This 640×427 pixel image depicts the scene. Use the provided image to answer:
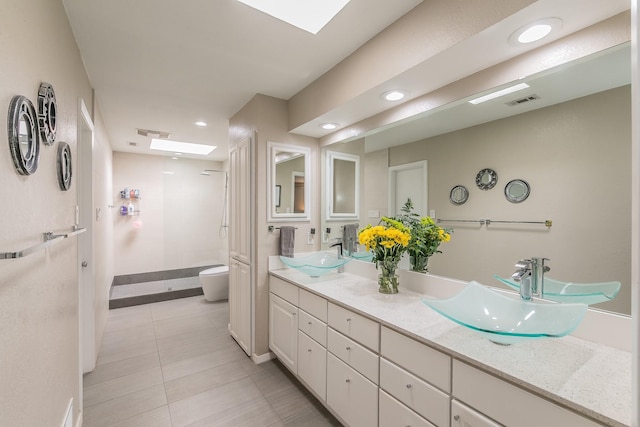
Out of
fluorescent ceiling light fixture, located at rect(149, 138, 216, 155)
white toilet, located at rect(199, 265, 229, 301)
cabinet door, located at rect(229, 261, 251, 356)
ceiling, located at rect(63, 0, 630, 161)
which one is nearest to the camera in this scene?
ceiling, located at rect(63, 0, 630, 161)

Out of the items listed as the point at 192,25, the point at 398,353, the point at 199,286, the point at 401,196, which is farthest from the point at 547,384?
the point at 199,286

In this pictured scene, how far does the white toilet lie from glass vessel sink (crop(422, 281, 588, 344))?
3715 millimetres

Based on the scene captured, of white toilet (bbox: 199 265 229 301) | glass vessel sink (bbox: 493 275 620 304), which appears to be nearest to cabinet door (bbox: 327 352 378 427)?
glass vessel sink (bbox: 493 275 620 304)

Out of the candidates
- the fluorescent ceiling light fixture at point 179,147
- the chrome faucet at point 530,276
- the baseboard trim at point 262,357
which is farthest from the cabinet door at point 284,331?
the fluorescent ceiling light fixture at point 179,147

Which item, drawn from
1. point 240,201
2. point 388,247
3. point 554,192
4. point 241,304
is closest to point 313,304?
point 388,247

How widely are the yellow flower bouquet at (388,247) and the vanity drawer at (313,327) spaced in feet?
1.60

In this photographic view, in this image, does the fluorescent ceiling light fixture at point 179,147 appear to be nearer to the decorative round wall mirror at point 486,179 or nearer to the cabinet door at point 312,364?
the cabinet door at point 312,364

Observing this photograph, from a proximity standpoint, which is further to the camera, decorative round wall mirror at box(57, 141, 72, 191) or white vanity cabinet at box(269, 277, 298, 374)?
white vanity cabinet at box(269, 277, 298, 374)

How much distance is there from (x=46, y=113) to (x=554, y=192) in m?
2.33

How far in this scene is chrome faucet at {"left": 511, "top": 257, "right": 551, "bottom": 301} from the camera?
51.8 inches

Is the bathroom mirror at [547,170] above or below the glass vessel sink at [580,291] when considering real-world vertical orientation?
above

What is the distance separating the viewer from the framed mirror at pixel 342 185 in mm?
2568

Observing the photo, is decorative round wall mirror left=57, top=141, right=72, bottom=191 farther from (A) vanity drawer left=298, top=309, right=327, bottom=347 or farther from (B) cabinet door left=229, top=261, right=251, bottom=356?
(A) vanity drawer left=298, top=309, right=327, bottom=347

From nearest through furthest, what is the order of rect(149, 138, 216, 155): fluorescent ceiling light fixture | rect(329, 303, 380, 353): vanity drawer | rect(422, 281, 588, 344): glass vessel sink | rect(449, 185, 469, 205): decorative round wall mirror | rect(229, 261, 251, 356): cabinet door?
rect(422, 281, 588, 344): glass vessel sink, rect(329, 303, 380, 353): vanity drawer, rect(449, 185, 469, 205): decorative round wall mirror, rect(229, 261, 251, 356): cabinet door, rect(149, 138, 216, 155): fluorescent ceiling light fixture
